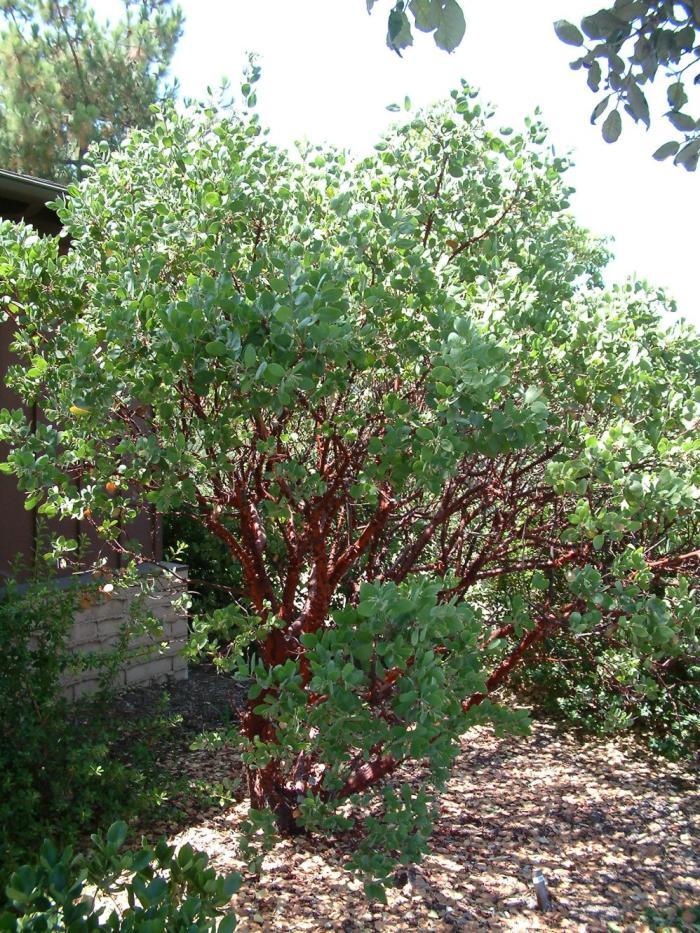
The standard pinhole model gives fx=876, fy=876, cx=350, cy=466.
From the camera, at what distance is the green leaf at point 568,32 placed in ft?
8.11

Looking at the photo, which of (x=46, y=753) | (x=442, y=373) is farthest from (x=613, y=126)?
(x=46, y=753)

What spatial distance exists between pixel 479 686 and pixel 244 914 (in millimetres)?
1568

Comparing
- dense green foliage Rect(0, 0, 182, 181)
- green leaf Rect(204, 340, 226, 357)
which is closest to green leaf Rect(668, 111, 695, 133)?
green leaf Rect(204, 340, 226, 357)

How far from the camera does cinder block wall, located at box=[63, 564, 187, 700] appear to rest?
576 cm

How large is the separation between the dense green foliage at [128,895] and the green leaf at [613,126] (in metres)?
2.36

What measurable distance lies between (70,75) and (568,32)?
12.6 metres

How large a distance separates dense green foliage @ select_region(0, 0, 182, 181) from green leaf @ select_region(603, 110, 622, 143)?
11048 mm

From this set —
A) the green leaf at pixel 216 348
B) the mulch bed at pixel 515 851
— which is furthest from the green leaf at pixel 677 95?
the mulch bed at pixel 515 851

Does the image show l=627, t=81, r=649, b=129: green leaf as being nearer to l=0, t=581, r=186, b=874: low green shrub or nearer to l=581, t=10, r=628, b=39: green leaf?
l=581, t=10, r=628, b=39: green leaf

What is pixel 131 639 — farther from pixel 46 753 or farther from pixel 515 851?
pixel 515 851

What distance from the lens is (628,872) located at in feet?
13.7

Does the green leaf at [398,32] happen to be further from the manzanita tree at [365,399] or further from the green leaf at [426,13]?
the manzanita tree at [365,399]

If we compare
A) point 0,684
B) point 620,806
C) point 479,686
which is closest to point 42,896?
point 479,686

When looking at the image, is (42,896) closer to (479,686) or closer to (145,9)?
(479,686)
